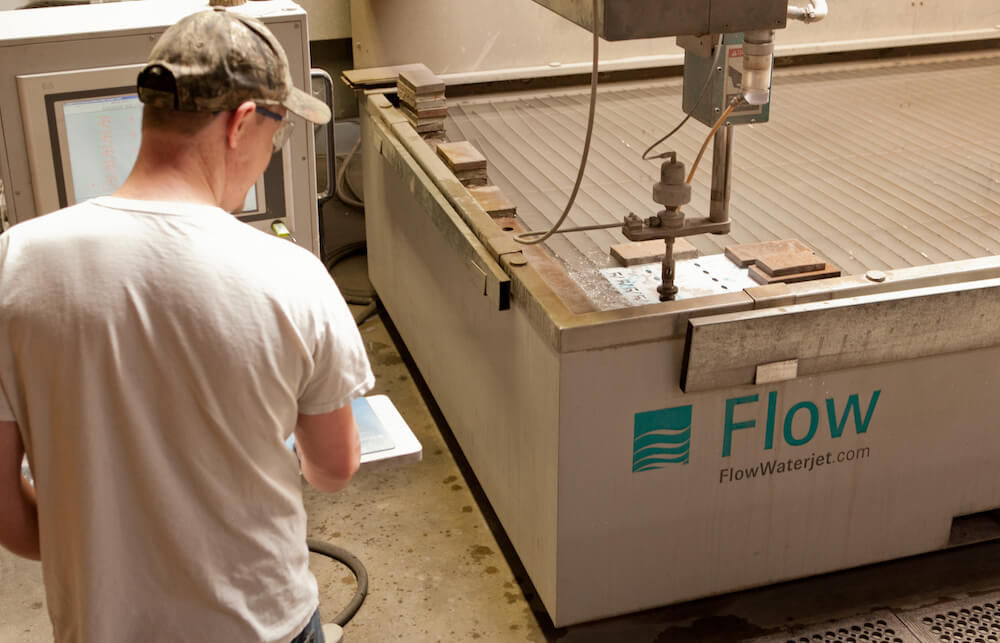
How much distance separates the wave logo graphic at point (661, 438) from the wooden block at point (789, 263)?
1.19 feet

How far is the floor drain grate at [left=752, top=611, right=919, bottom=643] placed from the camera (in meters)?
2.37

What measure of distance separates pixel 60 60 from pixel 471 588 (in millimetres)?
1502

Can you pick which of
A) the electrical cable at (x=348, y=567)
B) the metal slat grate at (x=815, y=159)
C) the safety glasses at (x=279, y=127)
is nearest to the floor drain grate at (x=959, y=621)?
the metal slat grate at (x=815, y=159)

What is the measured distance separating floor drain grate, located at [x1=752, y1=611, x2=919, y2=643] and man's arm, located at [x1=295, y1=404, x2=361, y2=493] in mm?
1390

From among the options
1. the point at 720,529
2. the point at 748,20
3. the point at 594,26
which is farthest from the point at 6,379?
the point at 720,529

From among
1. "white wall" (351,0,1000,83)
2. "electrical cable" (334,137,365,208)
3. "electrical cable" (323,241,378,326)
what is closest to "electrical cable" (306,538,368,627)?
"electrical cable" (323,241,378,326)

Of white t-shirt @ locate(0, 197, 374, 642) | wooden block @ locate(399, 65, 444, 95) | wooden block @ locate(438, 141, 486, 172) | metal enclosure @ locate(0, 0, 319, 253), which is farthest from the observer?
wooden block @ locate(399, 65, 444, 95)

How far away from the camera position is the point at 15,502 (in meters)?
1.27

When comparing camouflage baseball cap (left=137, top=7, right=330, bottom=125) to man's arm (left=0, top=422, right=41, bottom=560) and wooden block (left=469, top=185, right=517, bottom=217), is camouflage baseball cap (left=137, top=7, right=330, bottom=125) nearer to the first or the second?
man's arm (left=0, top=422, right=41, bottom=560)

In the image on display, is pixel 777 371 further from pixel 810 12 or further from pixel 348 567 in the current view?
pixel 348 567

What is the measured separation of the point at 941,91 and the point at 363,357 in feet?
10.4

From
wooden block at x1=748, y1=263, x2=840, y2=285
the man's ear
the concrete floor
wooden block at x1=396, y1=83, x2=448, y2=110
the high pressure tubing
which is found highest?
the high pressure tubing

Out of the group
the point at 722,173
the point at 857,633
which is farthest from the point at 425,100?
the point at 857,633

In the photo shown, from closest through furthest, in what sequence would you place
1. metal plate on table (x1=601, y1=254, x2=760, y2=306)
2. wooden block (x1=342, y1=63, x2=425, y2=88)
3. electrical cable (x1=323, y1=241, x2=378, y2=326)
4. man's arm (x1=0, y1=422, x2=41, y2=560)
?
man's arm (x1=0, y1=422, x2=41, y2=560), metal plate on table (x1=601, y1=254, x2=760, y2=306), wooden block (x1=342, y1=63, x2=425, y2=88), electrical cable (x1=323, y1=241, x2=378, y2=326)
